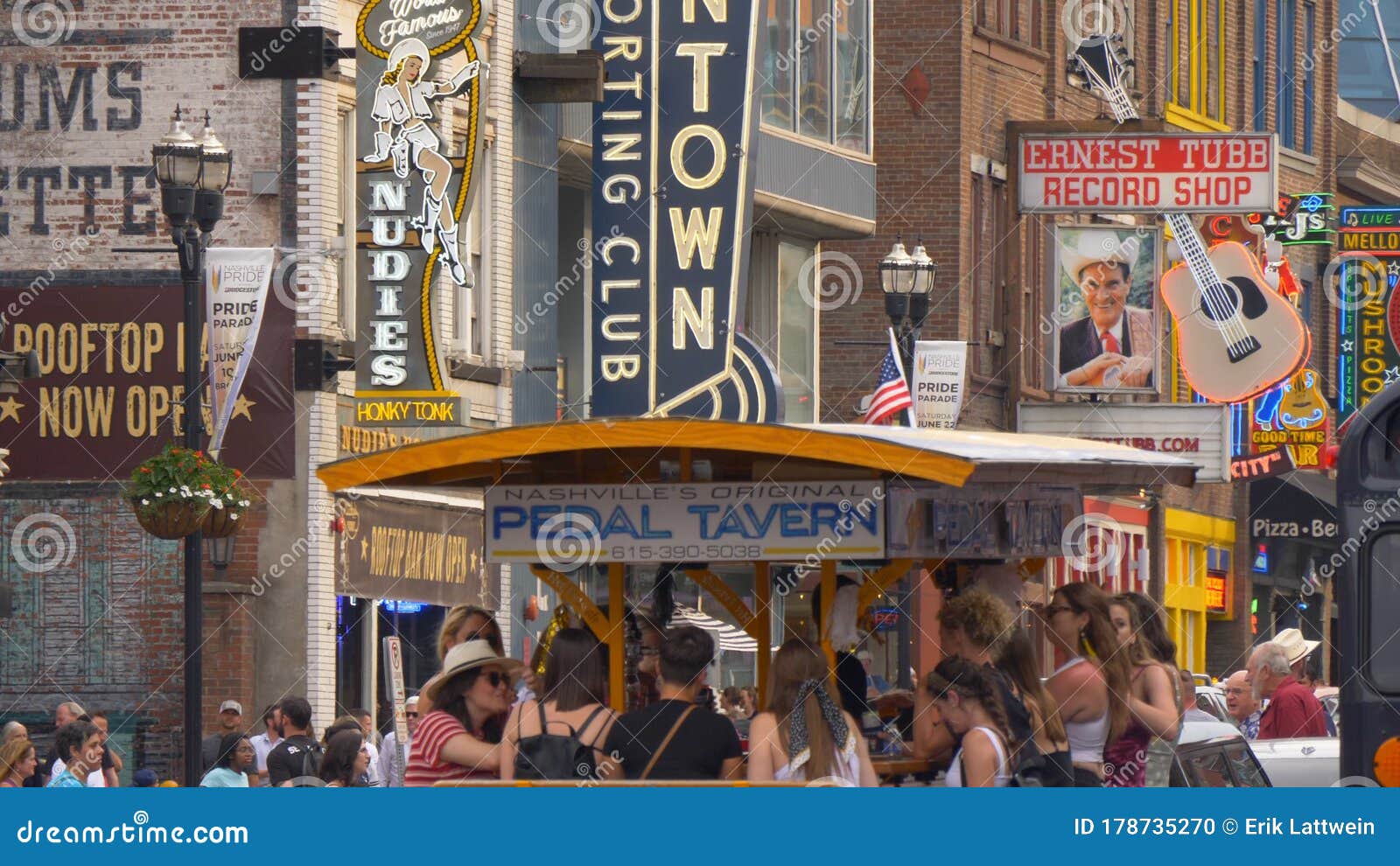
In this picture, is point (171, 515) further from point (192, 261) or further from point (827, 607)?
point (827, 607)

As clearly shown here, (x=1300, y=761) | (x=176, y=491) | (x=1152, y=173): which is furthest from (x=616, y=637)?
(x=1152, y=173)

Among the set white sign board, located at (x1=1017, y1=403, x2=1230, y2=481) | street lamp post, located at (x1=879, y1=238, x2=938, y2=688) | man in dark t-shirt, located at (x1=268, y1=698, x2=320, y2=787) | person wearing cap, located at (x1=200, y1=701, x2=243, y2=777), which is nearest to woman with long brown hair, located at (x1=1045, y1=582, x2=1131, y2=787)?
man in dark t-shirt, located at (x1=268, y1=698, x2=320, y2=787)

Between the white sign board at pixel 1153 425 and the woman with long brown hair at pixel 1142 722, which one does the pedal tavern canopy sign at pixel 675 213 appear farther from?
the woman with long brown hair at pixel 1142 722

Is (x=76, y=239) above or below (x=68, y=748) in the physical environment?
above

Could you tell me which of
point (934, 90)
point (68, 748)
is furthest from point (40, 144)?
point (934, 90)

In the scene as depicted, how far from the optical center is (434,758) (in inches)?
472

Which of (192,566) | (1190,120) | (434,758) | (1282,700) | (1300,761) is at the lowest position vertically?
(1300,761)

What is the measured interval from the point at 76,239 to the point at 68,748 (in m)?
9.11

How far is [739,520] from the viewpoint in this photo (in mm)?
12633

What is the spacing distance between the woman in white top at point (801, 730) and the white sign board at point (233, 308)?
1119cm

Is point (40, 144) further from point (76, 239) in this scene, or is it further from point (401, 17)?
point (401, 17)

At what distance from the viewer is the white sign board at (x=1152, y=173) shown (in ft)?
96.4

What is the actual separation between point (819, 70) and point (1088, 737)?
2142 cm

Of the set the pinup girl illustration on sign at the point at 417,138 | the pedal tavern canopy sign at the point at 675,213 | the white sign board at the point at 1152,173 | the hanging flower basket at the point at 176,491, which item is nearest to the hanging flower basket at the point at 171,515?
the hanging flower basket at the point at 176,491
